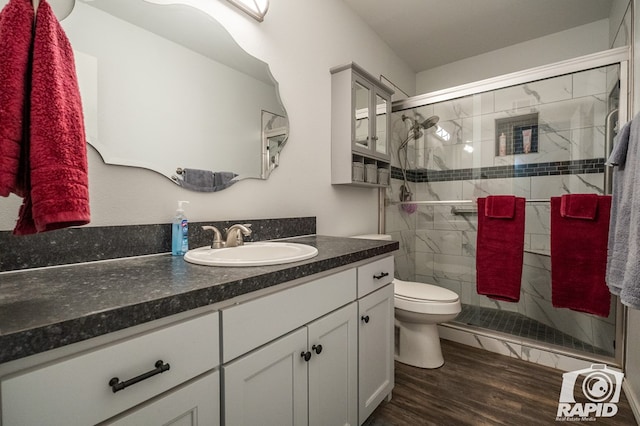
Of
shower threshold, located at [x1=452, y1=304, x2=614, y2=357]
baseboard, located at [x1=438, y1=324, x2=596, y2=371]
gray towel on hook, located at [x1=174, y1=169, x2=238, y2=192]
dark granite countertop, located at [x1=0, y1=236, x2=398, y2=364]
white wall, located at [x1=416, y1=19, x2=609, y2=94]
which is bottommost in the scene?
baseboard, located at [x1=438, y1=324, x2=596, y2=371]

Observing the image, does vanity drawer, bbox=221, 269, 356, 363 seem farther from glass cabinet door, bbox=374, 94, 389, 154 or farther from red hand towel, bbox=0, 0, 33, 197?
glass cabinet door, bbox=374, 94, 389, 154

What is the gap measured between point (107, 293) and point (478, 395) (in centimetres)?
179

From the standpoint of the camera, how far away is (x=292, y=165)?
5.39ft

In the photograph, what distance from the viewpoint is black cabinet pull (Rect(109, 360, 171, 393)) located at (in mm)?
512

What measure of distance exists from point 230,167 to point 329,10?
1358mm

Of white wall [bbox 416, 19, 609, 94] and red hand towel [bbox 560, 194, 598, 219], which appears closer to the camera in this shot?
red hand towel [bbox 560, 194, 598, 219]

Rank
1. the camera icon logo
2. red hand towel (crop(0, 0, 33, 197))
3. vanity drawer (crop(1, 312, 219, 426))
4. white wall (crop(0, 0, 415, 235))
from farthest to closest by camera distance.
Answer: the camera icon logo → white wall (crop(0, 0, 415, 235)) → red hand towel (crop(0, 0, 33, 197)) → vanity drawer (crop(1, 312, 219, 426))

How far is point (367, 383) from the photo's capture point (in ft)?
4.14

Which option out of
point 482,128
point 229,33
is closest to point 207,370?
point 229,33

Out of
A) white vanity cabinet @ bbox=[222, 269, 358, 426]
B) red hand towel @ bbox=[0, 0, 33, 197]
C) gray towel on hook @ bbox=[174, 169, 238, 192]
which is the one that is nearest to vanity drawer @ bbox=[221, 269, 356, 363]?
white vanity cabinet @ bbox=[222, 269, 358, 426]

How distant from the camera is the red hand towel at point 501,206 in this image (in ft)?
6.18

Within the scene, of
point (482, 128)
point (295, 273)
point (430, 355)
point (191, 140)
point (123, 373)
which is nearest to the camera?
point (123, 373)

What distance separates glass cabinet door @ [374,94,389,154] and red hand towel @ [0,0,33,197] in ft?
5.71

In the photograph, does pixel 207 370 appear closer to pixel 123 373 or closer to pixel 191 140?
pixel 123 373
